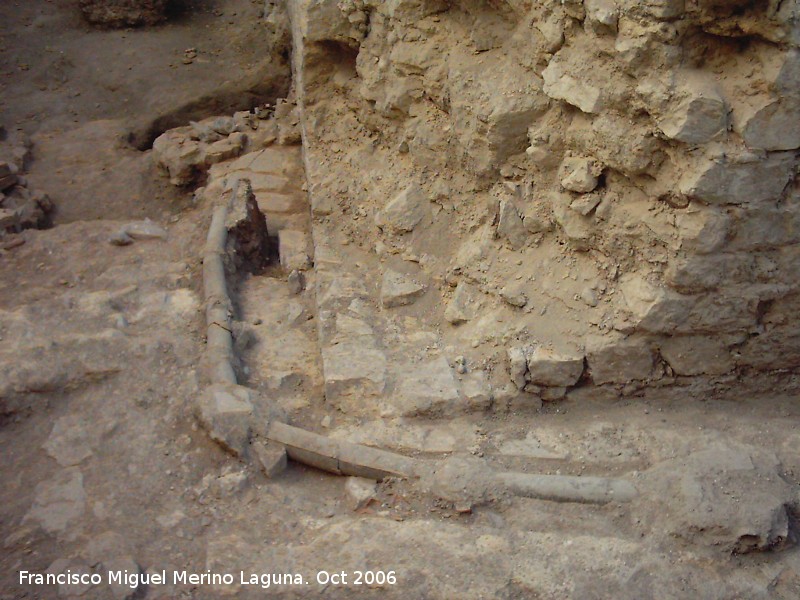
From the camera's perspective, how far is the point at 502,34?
472cm

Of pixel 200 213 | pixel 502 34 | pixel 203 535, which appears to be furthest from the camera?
pixel 200 213

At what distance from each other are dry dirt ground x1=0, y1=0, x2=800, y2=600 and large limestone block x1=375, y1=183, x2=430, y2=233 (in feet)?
3.20

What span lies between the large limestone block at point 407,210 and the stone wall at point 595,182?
0.02 meters

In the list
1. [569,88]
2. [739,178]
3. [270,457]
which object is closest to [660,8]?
[569,88]

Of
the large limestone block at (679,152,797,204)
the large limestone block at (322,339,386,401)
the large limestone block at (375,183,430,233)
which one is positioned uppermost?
the large limestone block at (679,152,797,204)

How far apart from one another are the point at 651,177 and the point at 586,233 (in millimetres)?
478

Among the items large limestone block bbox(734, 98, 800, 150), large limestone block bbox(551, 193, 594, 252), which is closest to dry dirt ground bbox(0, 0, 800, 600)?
large limestone block bbox(551, 193, 594, 252)

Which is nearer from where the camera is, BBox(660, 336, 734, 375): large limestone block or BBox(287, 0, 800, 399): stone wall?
BBox(287, 0, 800, 399): stone wall

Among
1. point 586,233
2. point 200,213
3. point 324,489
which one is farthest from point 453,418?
point 200,213

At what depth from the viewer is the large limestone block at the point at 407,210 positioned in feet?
17.2

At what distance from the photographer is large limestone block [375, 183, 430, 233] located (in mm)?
5230

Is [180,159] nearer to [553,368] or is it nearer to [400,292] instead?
[400,292]

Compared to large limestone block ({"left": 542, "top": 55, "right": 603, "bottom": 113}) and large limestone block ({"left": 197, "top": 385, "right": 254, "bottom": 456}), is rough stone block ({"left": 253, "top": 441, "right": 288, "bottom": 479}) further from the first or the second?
large limestone block ({"left": 542, "top": 55, "right": 603, "bottom": 113})

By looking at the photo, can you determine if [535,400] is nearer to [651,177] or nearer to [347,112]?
[651,177]
